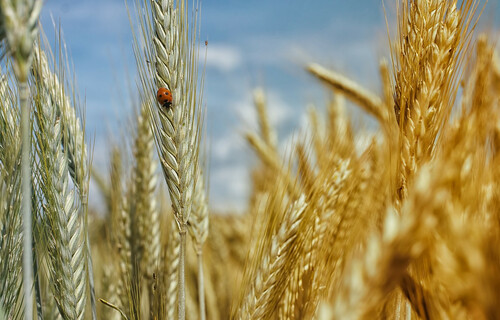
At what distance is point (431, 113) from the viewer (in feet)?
3.25

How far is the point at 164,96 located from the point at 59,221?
40cm

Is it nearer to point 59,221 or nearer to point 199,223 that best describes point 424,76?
point 199,223

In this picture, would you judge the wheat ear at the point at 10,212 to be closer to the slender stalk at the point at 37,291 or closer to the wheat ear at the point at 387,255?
the slender stalk at the point at 37,291

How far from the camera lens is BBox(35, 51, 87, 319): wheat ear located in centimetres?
106

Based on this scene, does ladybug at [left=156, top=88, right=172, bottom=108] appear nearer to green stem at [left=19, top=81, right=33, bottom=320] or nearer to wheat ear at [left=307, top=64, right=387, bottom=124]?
green stem at [left=19, top=81, right=33, bottom=320]

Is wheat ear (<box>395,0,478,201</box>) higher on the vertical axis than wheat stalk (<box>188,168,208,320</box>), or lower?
higher

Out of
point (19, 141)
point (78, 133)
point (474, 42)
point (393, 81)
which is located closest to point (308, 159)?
point (393, 81)

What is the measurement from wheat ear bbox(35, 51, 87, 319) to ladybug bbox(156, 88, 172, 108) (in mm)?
264

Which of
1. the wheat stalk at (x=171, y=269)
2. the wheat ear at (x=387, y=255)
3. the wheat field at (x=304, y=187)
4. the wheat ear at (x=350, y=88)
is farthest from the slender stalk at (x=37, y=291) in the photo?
the wheat ear at (x=350, y=88)

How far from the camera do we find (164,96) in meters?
1.07

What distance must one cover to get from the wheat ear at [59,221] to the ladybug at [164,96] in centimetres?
26

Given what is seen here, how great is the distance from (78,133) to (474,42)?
107 cm

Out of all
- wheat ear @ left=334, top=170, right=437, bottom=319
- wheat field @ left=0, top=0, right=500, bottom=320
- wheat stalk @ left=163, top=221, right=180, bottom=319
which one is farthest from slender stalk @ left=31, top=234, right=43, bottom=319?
wheat ear @ left=334, top=170, right=437, bottom=319

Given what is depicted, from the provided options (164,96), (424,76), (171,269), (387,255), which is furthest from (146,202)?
(387,255)
